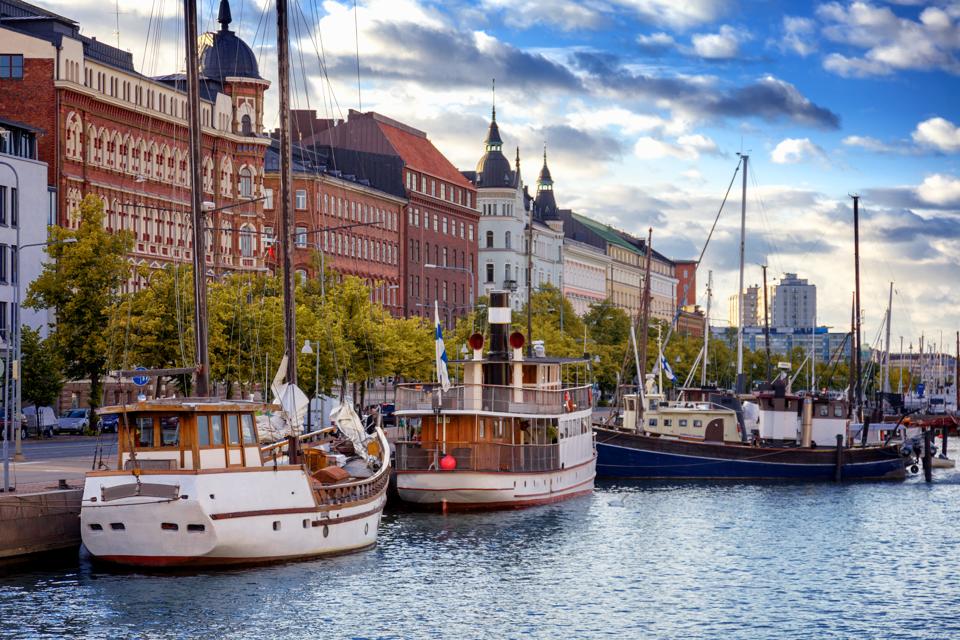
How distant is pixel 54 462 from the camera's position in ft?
202

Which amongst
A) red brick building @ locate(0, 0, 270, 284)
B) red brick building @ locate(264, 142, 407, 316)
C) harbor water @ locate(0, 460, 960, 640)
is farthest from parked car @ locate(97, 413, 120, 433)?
harbor water @ locate(0, 460, 960, 640)

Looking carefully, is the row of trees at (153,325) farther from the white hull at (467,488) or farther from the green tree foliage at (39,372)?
the white hull at (467,488)

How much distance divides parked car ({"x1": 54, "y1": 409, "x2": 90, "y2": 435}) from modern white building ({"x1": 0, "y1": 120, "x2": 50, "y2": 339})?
21.2 ft

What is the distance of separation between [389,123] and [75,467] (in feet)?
Answer: 422

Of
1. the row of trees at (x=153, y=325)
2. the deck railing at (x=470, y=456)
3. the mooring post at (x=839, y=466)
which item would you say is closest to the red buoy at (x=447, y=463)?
the deck railing at (x=470, y=456)

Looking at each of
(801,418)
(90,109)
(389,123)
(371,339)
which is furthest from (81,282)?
(389,123)

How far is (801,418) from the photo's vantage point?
9025cm

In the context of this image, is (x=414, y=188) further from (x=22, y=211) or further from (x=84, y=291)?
(x=84, y=291)

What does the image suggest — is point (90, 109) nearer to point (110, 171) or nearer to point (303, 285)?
point (110, 171)

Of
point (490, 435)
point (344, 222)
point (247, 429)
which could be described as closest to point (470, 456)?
point (490, 435)

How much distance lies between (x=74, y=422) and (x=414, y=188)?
8909 centimetres

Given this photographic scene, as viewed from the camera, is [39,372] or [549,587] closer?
[549,587]

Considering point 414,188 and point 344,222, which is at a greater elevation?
point 414,188

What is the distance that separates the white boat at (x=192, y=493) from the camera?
146 feet
